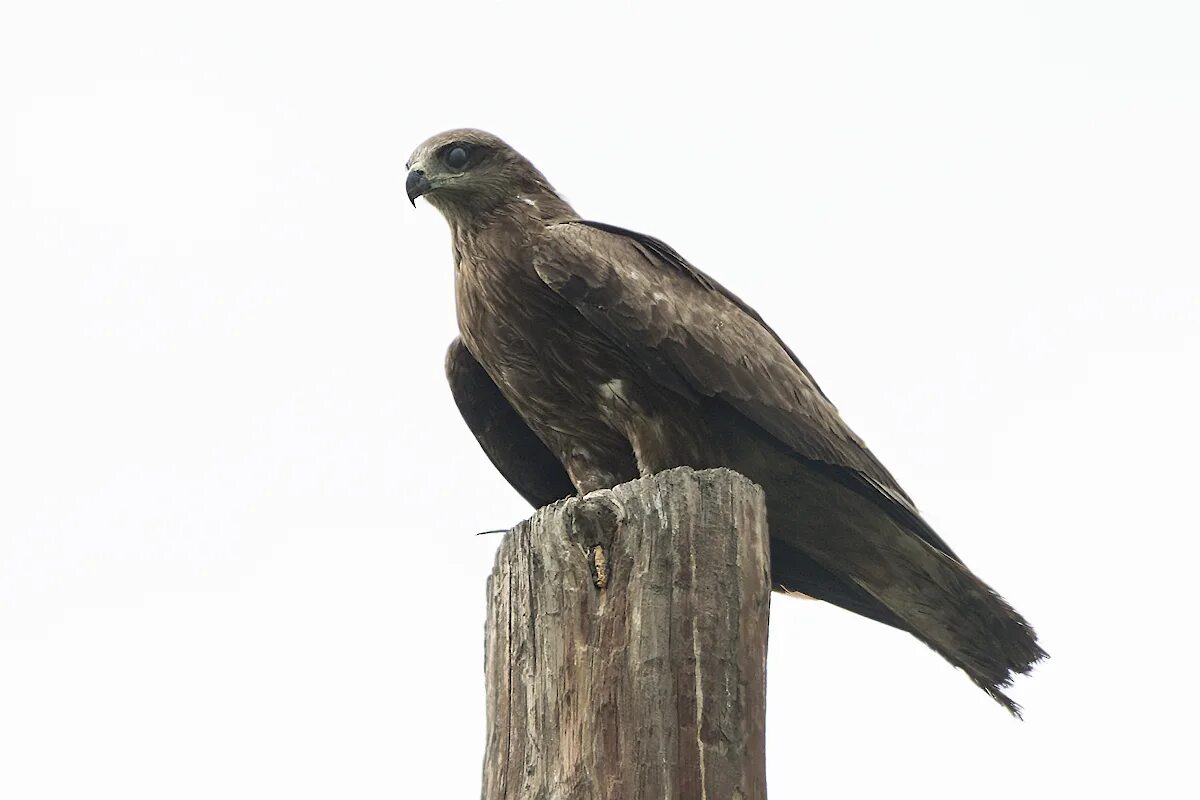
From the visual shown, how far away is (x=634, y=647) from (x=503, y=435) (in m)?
2.96

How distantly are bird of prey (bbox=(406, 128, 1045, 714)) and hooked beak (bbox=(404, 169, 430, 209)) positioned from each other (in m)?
0.42

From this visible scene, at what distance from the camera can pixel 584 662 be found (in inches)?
151

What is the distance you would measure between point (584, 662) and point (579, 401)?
2.26 meters

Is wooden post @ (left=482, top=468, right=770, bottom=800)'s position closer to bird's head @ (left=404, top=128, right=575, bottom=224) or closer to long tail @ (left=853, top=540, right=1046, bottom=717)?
long tail @ (left=853, top=540, right=1046, bottom=717)

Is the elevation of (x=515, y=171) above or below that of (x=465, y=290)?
above

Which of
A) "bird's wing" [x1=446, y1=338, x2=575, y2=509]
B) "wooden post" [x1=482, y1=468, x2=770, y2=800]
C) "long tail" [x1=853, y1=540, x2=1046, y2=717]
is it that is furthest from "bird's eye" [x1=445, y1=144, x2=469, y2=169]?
"wooden post" [x1=482, y1=468, x2=770, y2=800]

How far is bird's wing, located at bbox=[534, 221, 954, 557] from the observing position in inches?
229

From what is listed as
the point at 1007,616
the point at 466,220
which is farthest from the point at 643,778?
the point at 466,220

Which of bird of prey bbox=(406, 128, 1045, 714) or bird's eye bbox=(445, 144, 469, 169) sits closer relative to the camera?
bird of prey bbox=(406, 128, 1045, 714)

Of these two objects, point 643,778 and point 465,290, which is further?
point 465,290

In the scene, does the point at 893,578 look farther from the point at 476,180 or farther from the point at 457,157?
the point at 457,157

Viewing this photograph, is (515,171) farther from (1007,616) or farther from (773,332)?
(1007,616)

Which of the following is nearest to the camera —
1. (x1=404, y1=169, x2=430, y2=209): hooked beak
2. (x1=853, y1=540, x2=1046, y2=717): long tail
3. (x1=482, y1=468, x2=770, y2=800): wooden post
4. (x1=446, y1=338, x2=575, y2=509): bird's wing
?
(x1=482, y1=468, x2=770, y2=800): wooden post

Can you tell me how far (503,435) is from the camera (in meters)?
6.68
